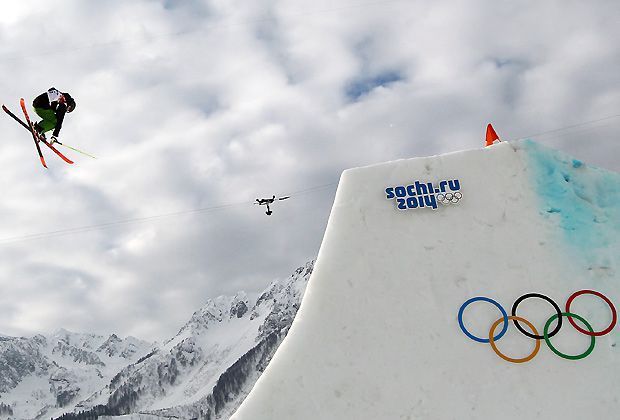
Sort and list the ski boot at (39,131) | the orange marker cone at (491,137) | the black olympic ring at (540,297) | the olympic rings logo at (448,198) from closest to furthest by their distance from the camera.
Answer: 1. the black olympic ring at (540,297)
2. the olympic rings logo at (448,198)
3. the orange marker cone at (491,137)
4. the ski boot at (39,131)

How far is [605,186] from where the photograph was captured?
8.97 metres

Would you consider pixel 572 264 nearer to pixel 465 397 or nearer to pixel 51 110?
pixel 465 397

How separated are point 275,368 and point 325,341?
2.73ft

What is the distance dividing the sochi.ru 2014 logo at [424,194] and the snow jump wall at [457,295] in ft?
0.07

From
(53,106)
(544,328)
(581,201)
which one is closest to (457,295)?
(544,328)

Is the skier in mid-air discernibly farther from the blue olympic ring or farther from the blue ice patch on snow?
the blue olympic ring

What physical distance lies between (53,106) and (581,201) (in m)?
21.1

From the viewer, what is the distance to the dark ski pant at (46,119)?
920 inches

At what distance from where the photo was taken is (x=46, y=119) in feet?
78.8

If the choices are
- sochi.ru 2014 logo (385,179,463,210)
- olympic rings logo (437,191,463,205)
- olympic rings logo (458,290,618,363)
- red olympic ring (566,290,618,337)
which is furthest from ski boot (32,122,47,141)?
red olympic ring (566,290,618,337)

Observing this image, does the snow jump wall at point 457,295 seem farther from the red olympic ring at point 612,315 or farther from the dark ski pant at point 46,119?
the dark ski pant at point 46,119

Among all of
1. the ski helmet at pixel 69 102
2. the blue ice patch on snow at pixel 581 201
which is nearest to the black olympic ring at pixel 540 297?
the blue ice patch on snow at pixel 581 201

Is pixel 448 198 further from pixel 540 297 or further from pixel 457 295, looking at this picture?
pixel 540 297

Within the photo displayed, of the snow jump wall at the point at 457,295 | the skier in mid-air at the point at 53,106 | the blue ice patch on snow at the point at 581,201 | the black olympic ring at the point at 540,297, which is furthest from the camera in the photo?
the skier in mid-air at the point at 53,106
